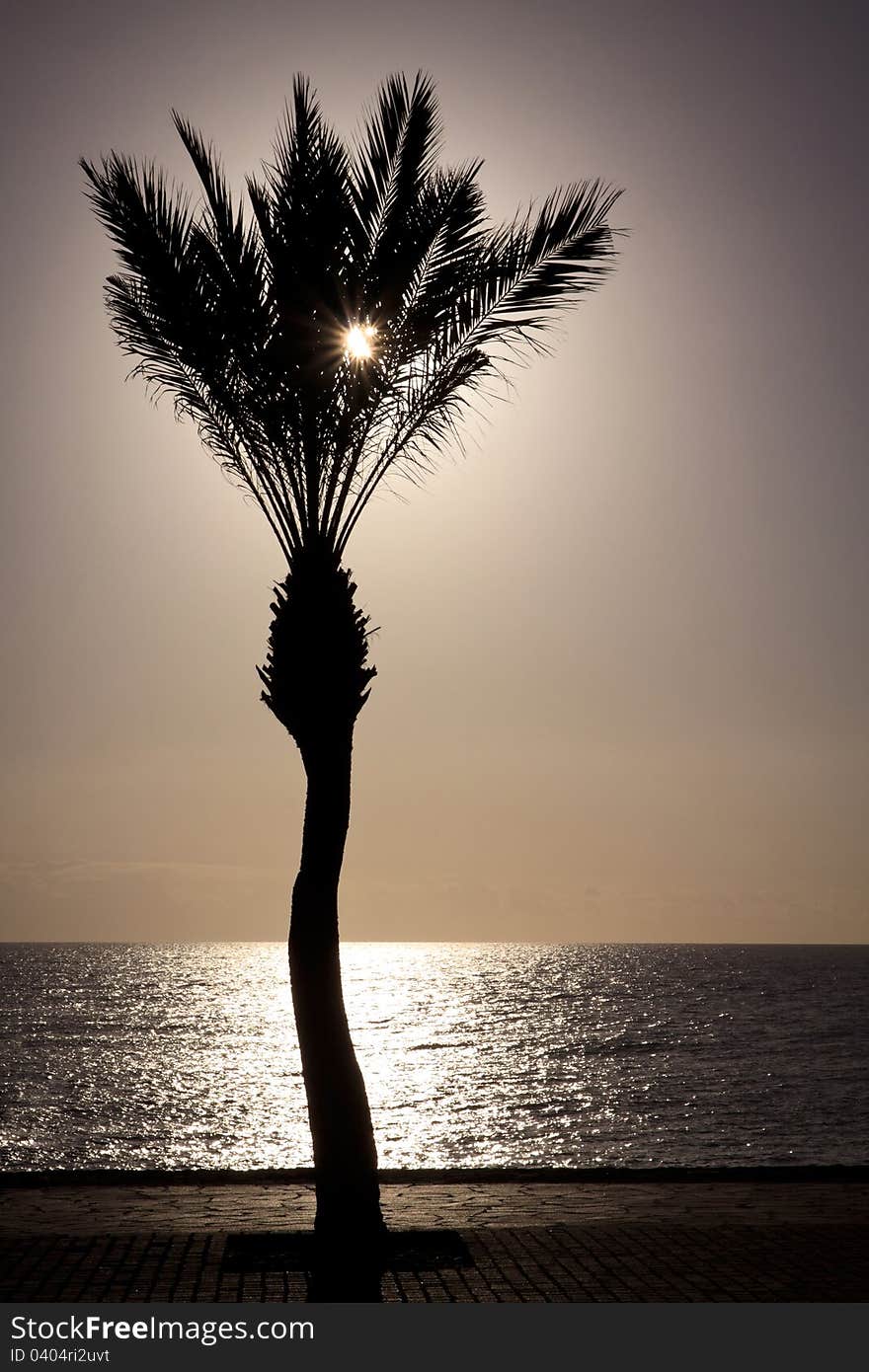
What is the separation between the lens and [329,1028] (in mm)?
10734

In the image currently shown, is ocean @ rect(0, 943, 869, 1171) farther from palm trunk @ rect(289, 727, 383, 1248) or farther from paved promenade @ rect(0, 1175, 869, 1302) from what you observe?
palm trunk @ rect(289, 727, 383, 1248)

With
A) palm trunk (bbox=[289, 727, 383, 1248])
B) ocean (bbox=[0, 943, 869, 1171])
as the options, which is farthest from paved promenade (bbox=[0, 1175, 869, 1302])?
ocean (bbox=[0, 943, 869, 1171])

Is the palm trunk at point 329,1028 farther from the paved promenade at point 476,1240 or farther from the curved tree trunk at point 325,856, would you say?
the paved promenade at point 476,1240

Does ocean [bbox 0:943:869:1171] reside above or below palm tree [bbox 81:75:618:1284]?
A: below

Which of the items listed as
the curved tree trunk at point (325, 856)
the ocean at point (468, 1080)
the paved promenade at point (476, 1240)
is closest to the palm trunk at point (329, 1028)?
the curved tree trunk at point (325, 856)

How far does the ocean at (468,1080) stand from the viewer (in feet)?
120

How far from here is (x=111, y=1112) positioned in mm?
43969

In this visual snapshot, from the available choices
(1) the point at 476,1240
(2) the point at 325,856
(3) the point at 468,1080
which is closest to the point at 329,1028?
(2) the point at 325,856

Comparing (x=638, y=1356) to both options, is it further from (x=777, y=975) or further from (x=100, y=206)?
(x=777, y=975)

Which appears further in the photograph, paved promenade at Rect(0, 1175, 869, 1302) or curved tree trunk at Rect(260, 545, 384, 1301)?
curved tree trunk at Rect(260, 545, 384, 1301)

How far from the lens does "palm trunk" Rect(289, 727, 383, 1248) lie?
33.6 ft

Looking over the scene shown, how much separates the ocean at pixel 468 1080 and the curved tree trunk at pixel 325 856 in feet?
78.4

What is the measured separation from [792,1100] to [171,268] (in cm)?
4146

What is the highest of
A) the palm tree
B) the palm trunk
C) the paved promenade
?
the palm tree
